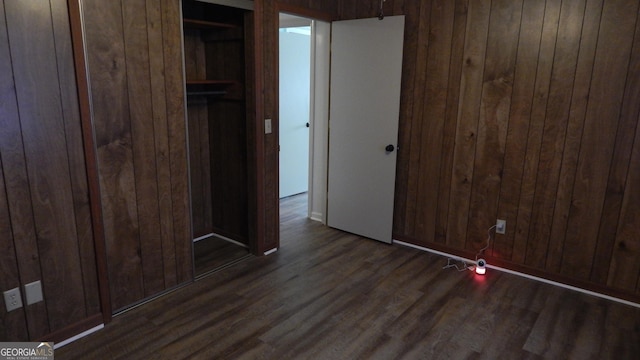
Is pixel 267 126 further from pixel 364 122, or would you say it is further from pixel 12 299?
pixel 12 299

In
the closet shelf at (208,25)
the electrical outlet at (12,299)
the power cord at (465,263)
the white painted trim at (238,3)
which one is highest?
the white painted trim at (238,3)

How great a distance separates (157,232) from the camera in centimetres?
286

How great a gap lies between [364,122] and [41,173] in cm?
262

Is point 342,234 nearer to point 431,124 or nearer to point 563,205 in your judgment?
point 431,124

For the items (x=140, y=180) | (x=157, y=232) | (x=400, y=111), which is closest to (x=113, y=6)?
(x=140, y=180)

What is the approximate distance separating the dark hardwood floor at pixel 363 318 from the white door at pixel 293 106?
6.78 feet

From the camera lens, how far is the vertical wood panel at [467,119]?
3242mm

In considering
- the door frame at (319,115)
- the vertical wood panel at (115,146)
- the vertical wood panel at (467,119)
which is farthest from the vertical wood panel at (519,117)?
the vertical wood panel at (115,146)

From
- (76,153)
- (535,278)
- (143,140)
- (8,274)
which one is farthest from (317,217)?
(8,274)

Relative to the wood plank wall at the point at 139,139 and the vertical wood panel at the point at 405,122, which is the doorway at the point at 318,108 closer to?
the vertical wood panel at the point at 405,122

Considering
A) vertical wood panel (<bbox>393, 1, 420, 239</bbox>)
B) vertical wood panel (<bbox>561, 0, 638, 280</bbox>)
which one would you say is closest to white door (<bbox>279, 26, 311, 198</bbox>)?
vertical wood panel (<bbox>393, 1, 420, 239</bbox>)

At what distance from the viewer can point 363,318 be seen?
9.00 ft

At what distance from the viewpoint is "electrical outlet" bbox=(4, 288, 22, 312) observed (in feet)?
7.10

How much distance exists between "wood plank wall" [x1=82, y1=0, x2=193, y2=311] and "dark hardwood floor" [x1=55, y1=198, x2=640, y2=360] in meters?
0.31
